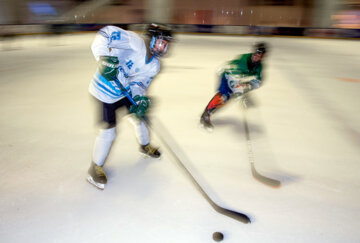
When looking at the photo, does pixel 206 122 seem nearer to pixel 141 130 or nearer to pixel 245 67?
pixel 245 67

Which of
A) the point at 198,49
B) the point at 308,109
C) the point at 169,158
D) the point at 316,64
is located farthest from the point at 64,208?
the point at 198,49

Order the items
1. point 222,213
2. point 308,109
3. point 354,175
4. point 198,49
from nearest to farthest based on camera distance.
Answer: point 222,213 < point 354,175 < point 308,109 < point 198,49

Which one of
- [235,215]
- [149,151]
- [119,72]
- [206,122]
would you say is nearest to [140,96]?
[119,72]

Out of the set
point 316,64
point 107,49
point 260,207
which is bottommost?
point 260,207

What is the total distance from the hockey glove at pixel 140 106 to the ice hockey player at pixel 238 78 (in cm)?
123

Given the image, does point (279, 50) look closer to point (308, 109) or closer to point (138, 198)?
point (308, 109)

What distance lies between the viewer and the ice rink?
5.31 ft

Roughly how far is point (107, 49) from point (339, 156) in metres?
2.43

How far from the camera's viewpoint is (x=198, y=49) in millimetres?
8234

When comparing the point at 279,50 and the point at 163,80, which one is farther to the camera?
the point at 279,50

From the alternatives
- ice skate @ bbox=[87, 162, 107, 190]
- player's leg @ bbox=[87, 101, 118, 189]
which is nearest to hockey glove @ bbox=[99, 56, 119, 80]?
player's leg @ bbox=[87, 101, 118, 189]

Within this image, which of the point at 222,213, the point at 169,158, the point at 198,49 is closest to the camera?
the point at 222,213

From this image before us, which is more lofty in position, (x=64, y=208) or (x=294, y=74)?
(x=294, y=74)

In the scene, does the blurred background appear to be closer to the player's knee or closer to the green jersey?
the green jersey
